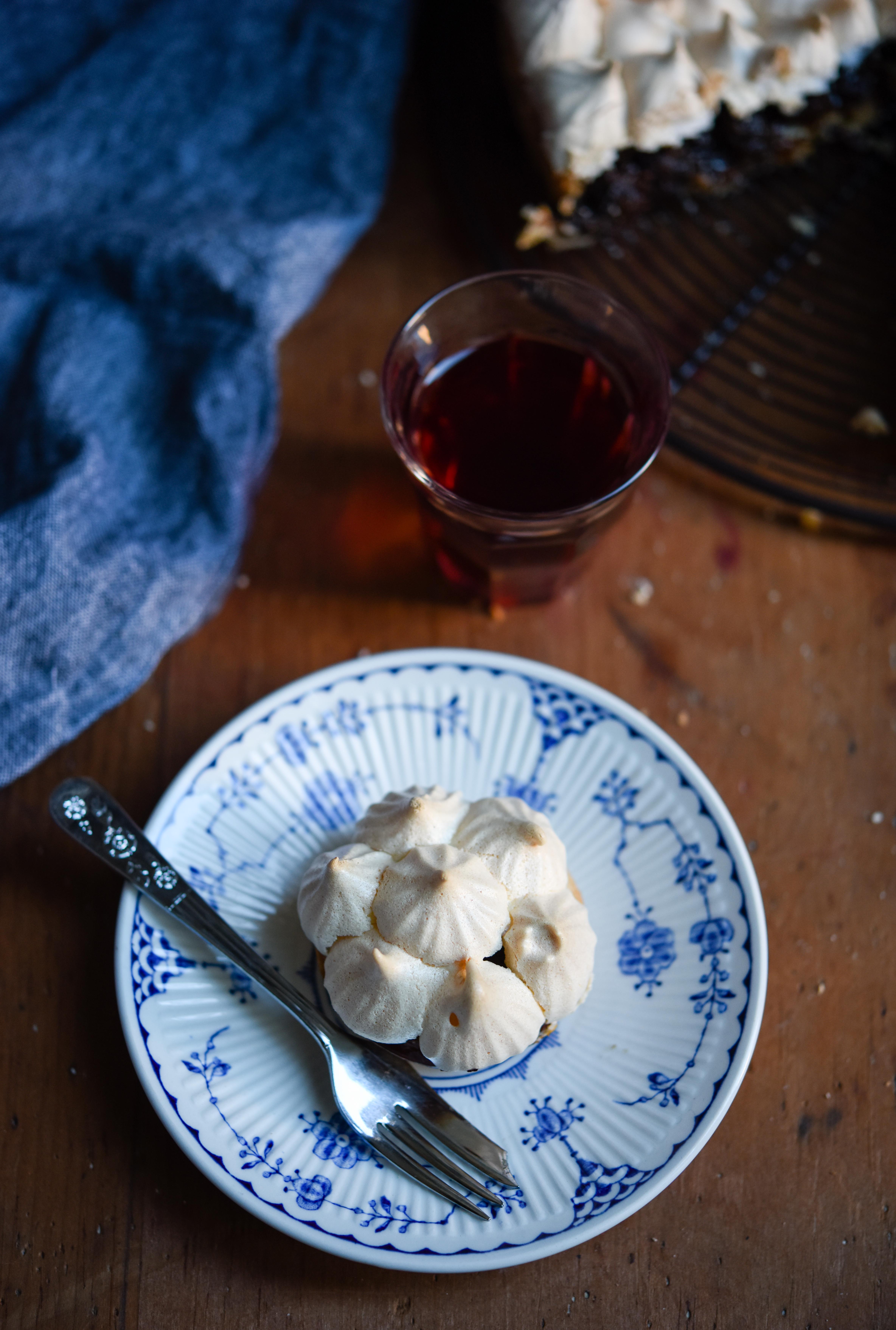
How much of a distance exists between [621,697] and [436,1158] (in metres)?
0.45

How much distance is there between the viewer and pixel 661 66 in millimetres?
1054

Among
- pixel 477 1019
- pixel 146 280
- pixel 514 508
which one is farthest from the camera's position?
pixel 146 280

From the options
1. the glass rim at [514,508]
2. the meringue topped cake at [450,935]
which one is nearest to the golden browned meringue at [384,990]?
the meringue topped cake at [450,935]

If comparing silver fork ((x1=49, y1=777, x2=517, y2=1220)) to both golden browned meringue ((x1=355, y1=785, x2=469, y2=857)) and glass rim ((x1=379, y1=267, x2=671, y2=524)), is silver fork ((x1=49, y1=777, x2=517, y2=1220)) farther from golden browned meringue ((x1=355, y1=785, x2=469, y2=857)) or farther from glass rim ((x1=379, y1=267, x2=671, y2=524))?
glass rim ((x1=379, y1=267, x2=671, y2=524))

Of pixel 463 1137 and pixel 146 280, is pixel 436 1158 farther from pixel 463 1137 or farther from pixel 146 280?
pixel 146 280

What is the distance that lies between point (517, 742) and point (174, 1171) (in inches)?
17.3

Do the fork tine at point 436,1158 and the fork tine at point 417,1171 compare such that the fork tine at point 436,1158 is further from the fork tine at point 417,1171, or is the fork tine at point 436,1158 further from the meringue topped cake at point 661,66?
the meringue topped cake at point 661,66

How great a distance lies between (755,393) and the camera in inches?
43.5

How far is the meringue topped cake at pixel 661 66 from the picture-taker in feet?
3.45

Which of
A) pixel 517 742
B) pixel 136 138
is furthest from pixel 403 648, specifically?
pixel 136 138

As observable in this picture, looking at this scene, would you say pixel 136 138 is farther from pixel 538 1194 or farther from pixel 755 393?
pixel 538 1194

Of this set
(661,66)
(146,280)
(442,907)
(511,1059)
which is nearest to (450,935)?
(442,907)

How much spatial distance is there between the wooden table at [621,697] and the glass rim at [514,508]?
161 millimetres

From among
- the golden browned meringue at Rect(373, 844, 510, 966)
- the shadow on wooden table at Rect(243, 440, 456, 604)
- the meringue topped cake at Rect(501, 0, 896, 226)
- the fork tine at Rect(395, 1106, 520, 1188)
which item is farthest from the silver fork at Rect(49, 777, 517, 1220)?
the meringue topped cake at Rect(501, 0, 896, 226)
